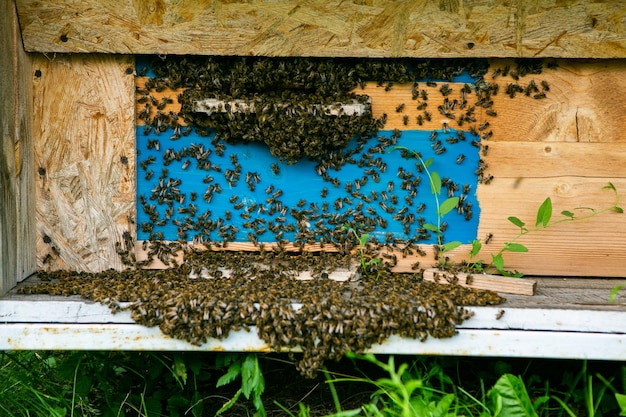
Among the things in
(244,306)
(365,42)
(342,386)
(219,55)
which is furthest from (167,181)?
(342,386)

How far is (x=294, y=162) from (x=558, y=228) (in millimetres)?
1977

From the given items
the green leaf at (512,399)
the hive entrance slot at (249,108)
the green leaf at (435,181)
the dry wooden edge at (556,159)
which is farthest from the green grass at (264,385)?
the hive entrance slot at (249,108)

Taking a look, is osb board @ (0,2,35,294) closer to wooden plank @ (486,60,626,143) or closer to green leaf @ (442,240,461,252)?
green leaf @ (442,240,461,252)

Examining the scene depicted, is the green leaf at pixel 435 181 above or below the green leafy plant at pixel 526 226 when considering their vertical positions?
above

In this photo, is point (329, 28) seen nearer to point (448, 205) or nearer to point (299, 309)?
point (448, 205)

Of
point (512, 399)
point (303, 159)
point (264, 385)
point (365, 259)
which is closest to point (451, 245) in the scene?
point (365, 259)

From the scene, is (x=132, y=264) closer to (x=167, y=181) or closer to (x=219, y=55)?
(x=167, y=181)

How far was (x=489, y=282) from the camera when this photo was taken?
4059 mm

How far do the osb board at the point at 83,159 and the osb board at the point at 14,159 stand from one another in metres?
0.10

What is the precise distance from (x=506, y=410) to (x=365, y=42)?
250cm

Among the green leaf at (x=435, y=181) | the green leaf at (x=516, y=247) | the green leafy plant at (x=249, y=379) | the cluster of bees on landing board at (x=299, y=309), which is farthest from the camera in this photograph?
the green leaf at (x=435, y=181)

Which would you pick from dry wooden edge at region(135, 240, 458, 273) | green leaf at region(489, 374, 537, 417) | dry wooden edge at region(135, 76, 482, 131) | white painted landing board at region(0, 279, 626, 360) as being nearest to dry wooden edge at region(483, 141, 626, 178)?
dry wooden edge at region(135, 76, 482, 131)

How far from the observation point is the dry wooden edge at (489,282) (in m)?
3.96

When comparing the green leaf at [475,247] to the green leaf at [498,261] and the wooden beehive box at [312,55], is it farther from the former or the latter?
the wooden beehive box at [312,55]
